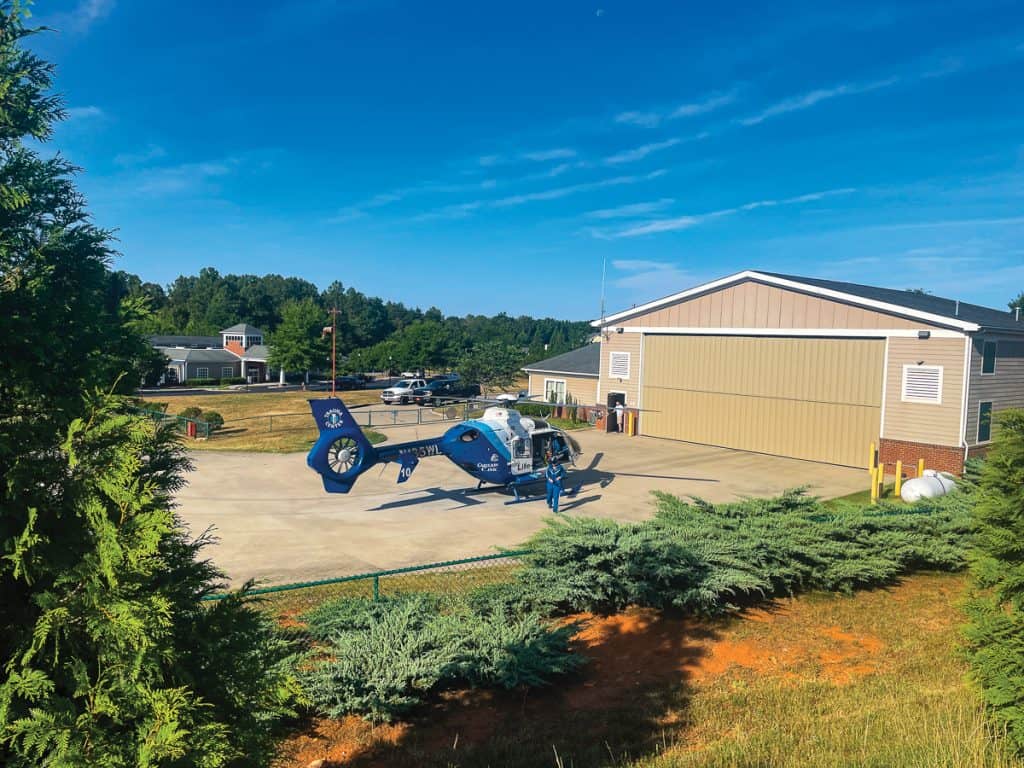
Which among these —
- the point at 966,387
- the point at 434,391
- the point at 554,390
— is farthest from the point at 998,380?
the point at 434,391

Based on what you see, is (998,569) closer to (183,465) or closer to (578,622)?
(578,622)

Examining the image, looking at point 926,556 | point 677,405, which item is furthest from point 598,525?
point 677,405

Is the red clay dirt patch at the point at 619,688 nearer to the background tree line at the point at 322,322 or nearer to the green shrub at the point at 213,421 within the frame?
the background tree line at the point at 322,322

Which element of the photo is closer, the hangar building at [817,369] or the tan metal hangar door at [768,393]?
the hangar building at [817,369]

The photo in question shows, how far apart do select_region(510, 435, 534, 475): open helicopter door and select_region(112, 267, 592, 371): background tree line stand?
9588 millimetres

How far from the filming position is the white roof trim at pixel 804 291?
79.2 feet

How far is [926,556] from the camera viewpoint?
12.2 meters

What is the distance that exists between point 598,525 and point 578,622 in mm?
1526

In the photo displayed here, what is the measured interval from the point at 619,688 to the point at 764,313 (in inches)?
960

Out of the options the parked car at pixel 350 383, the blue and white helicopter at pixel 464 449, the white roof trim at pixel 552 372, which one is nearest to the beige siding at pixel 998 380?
the blue and white helicopter at pixel 464 449

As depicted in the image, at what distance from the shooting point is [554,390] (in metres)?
41.9

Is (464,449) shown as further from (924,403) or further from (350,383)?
(350,383)

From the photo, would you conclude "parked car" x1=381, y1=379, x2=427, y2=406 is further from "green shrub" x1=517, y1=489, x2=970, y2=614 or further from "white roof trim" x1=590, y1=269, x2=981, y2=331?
"green shrub" x1=517, y1=489, x2=970, y2=614

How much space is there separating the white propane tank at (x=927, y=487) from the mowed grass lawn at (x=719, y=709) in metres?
11.0
